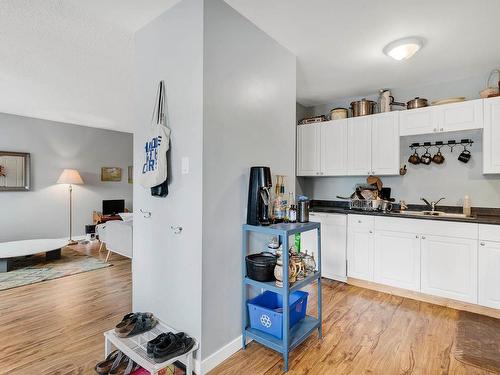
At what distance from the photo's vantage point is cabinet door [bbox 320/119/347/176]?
3652 mm

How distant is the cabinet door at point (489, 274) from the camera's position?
2.50 meters

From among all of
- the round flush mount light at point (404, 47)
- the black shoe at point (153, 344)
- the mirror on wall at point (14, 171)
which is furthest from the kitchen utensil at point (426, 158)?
the mirror on wall at point (14, 171)

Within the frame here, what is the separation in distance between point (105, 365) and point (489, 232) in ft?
10.7

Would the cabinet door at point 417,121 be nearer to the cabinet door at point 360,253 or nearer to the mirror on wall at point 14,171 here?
the cabinet door at point 360,253

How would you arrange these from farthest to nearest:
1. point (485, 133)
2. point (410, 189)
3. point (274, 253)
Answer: point (410, 189)
point (485, 133)
point (274, 253)

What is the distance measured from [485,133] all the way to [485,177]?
560mm

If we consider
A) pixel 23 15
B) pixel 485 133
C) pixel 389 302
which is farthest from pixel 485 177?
pixel 23 15

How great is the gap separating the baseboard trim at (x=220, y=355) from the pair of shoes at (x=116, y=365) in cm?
43

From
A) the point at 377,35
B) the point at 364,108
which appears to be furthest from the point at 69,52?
the point at 364,108

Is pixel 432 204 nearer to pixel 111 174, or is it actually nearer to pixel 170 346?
pixel 170 346

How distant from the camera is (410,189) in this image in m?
3.49

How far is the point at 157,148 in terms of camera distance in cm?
194

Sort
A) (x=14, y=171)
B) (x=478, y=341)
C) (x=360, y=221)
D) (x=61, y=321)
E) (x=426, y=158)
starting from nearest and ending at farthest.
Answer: (x=478, y=341) → (x=61, y=321) → (x=360, y=221) → (x=426, y=158) → (x=14, y=171)

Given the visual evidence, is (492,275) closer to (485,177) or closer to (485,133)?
(485,177)
